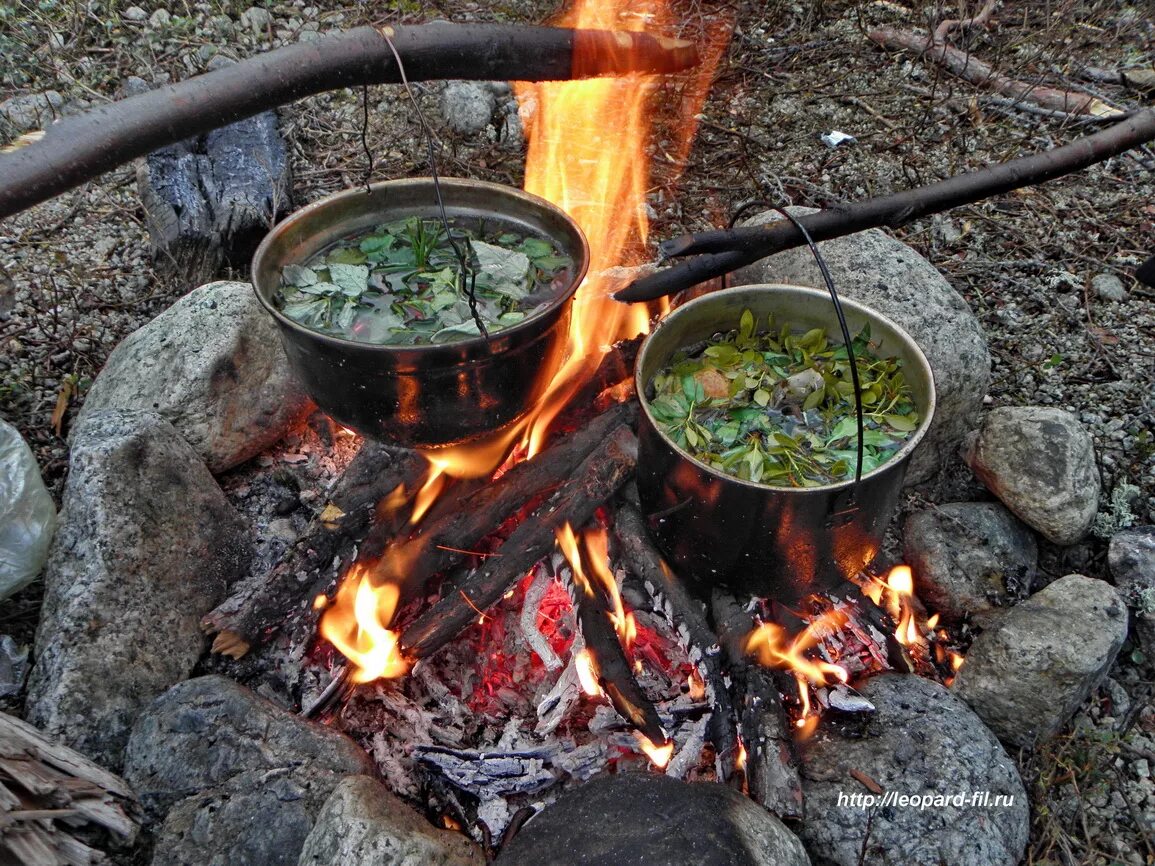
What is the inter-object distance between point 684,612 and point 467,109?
4.07 meters

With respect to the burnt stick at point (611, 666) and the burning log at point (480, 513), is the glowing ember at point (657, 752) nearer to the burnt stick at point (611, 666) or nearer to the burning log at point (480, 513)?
the burnt stick at point (611, 666)

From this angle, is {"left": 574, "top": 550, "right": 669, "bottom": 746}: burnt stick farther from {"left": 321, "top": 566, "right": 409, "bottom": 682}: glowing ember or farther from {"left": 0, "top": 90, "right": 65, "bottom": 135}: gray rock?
{"left": 0, "top": 90, "right": 65, "bottom": 135}: gray rock

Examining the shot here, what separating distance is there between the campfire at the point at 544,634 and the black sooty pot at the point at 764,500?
300 mm

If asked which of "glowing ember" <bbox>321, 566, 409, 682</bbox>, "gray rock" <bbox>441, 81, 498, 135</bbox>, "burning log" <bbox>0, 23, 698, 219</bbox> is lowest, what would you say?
"glowing ember" <bbox>321, 566, 409, 682</bbox>

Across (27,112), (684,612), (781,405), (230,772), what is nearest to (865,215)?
(781,405)

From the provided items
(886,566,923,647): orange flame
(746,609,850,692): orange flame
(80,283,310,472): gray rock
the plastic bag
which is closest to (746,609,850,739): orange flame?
(746,609,850,692): orange flame

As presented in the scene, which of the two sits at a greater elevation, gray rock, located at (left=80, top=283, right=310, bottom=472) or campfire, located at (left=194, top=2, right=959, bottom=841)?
gray rock, located at (left=80, top=283, right=310, bottom=472)

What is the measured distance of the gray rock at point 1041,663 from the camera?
2984 mm

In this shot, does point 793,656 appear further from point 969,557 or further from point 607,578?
point 969,557

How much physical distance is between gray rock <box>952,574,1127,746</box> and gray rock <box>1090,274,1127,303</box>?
7.10 feet

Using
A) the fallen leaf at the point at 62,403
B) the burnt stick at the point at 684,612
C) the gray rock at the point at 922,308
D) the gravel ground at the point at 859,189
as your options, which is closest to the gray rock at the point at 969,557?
the gravel ground at the point at 859,189

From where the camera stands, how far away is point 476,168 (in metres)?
5.47

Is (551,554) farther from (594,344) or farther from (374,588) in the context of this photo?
(594,344)

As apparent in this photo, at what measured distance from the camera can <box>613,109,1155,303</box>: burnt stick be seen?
2857mm
